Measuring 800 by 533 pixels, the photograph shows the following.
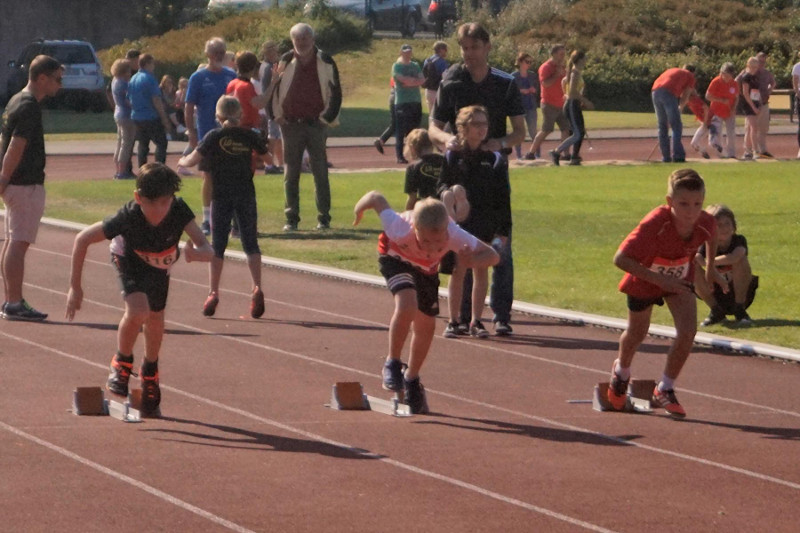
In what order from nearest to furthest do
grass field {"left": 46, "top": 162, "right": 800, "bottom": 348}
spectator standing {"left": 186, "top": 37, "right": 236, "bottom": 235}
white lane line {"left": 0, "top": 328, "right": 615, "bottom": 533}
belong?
white lane line {"left": 0, "top": 328, "right": 615, "bottom": 533}
grass field {"left": 46, "top": 162, "right": 800, "bottom": 348}
spectator standing {"left": 186, "top": 37, "right": 236, "bottom": 235}

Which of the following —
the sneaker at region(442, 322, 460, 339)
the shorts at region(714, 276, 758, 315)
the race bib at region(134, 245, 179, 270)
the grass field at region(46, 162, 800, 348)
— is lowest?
the grass field at region(46, 162, 800, 348)

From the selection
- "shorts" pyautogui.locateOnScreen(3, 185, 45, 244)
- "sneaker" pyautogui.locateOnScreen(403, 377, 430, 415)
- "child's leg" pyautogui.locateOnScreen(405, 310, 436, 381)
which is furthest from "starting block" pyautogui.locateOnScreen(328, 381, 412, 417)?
"shorts" pyautogui.locateOnScreen(3, 185, 45, 244)

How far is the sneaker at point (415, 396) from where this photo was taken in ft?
28.9

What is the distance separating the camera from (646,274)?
8.59 meters

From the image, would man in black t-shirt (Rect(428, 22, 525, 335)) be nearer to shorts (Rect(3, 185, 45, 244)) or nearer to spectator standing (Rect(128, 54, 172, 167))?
shorts (Rect(3, 185, 45, 244))

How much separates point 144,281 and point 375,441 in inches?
63.9

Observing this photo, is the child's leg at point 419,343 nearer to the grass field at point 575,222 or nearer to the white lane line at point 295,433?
the white lane line at point 295,433

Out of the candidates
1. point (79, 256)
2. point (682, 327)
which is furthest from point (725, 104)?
point (79, 256)

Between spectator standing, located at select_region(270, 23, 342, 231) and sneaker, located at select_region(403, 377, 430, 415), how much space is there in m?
8.46

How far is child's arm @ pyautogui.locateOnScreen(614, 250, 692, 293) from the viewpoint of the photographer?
8.59m

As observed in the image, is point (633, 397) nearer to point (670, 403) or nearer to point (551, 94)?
point (670, 403)

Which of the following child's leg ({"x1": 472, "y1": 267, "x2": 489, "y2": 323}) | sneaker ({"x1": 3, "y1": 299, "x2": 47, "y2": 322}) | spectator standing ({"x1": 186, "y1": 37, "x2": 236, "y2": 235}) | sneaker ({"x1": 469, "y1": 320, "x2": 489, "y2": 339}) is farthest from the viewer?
spectator standing ({"x1": 186, "y1": 37, "x2": 236, "y2": 235})

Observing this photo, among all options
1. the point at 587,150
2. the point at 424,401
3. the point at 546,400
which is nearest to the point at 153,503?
the point at 424,401

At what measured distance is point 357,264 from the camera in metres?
15.4
